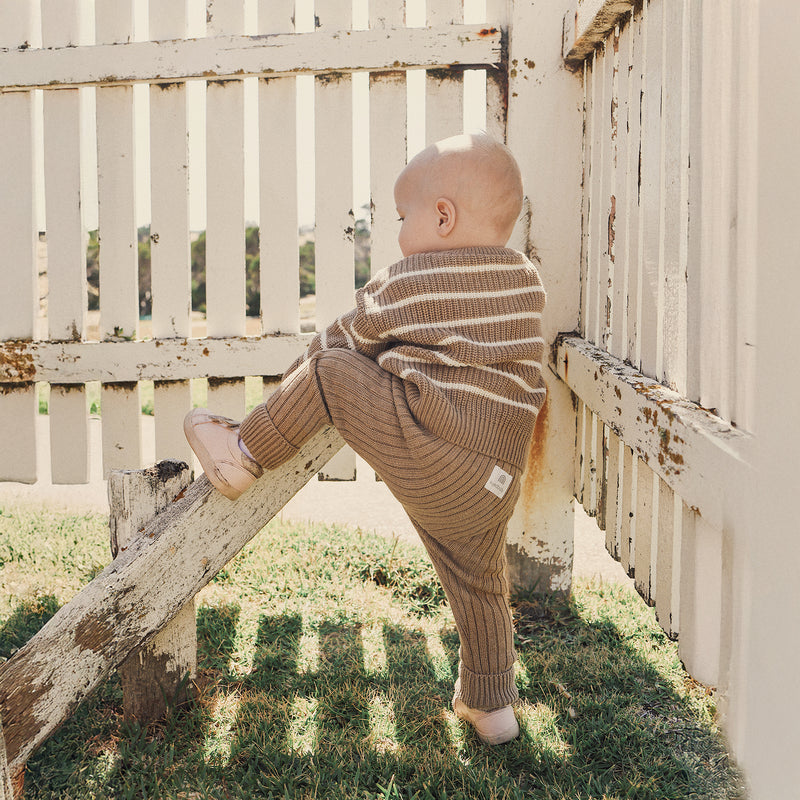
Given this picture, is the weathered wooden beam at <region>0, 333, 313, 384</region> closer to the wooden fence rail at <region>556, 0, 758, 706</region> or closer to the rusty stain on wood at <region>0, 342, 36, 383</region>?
the rusty stain on wood at <region>0, 342, 36, 383</region>

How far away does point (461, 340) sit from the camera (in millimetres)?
1626

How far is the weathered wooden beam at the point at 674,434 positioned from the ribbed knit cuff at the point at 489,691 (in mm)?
634

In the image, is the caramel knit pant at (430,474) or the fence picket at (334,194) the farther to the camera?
the fence picket at (334,194)

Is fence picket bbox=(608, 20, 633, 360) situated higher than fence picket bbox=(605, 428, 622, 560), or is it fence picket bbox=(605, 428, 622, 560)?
fence picket bbox=(608, 20, 633, 360)

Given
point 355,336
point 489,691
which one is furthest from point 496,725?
point 355,336

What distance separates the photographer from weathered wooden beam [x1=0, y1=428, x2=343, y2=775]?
164 centimetres

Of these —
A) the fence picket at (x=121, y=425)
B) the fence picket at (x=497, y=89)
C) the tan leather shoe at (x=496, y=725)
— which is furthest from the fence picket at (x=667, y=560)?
the fence picket at (x=121, y=425)

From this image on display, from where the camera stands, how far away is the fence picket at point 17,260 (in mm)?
2603

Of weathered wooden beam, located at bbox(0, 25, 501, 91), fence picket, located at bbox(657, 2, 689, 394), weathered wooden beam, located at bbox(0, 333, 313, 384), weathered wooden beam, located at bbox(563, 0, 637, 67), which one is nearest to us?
fence picket, located at bbox(657, 2, 689, 394)

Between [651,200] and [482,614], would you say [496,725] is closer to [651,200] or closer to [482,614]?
[482,614]

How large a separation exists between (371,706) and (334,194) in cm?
159

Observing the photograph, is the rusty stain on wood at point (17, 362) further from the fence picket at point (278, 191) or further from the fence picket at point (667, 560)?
the fence picket at point (667, 560)

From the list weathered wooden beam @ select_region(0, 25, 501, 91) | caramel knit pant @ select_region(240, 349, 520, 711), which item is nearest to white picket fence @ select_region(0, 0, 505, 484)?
weathered wooden beam @ select_region(0, 25, 501, 91)

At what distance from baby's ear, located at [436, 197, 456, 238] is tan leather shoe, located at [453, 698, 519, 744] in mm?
1091
